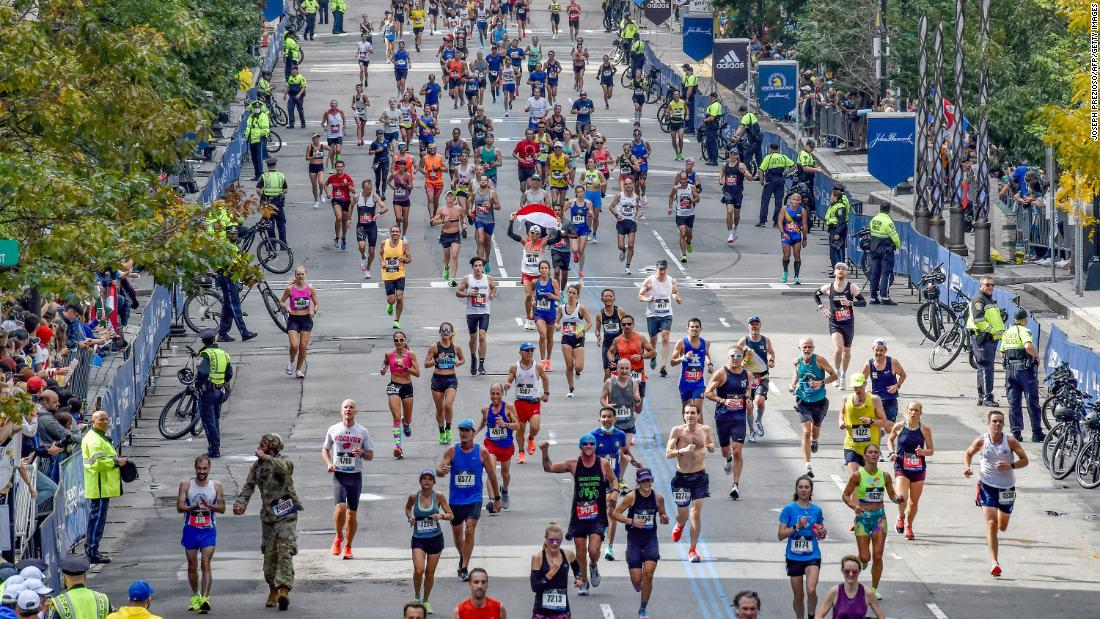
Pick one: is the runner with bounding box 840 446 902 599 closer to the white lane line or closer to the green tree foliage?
the green tree foliage

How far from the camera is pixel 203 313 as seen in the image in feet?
106

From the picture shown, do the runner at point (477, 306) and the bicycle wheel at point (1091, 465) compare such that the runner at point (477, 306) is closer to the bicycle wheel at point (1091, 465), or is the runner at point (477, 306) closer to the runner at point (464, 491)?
the runner at point (464, 491)

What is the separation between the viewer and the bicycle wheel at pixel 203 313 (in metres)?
32.2

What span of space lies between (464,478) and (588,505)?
4.53ft

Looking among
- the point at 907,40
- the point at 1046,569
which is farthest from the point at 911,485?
the point at 907,40

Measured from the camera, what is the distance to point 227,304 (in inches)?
1251

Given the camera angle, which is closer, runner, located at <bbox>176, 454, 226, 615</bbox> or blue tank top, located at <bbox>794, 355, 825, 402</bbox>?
runner, located at <bbox>176, 454, 226, 615</bbox>

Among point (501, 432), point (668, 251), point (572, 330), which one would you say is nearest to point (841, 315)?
point (572, 330)

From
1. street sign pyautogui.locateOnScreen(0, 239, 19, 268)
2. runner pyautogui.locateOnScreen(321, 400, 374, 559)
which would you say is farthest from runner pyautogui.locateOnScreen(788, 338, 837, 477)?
street sign pyautogui.locateOnScreen(0, 239, 19, 268)

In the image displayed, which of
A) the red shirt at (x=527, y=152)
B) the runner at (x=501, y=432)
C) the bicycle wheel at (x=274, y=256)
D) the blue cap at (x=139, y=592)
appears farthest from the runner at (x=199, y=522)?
the red shirt at (x=527, y=152)

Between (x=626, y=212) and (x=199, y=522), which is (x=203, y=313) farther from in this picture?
(x=199, y=522)

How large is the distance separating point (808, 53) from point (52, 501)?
118 feet

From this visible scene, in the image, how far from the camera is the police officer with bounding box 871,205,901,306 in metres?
34.1

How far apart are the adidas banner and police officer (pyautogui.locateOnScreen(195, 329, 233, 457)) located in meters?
29.7
